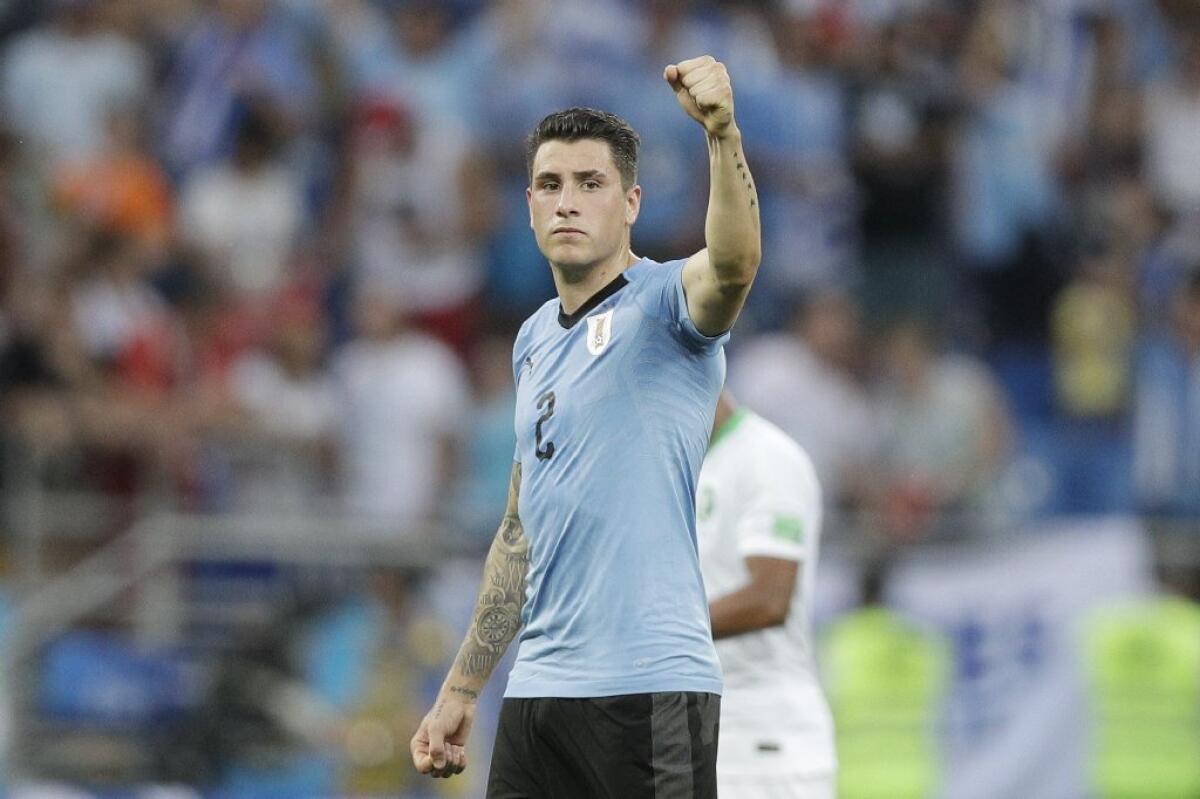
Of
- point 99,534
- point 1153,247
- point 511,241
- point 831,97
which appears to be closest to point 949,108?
point 831,97

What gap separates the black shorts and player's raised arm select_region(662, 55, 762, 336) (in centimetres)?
97

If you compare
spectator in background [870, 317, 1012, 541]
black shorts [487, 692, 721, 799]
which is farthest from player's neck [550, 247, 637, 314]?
spectator in background [870, 317, 1012, 541]

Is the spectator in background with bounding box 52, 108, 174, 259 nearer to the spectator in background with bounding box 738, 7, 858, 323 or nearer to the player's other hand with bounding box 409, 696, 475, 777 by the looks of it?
the spectator in background with bounding box 738, 7, 858, 323

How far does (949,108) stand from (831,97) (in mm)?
845

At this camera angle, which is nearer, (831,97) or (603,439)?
(603,439)

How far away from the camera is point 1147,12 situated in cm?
1523

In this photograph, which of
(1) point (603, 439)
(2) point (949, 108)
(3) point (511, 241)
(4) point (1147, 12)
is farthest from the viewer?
(4) point (1147, 12)

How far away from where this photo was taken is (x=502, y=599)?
5180 mm

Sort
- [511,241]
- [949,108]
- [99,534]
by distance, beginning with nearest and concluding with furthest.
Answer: [99,534], [511,241], [949,108]

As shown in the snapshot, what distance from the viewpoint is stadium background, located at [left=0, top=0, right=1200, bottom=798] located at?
1120 centimetres

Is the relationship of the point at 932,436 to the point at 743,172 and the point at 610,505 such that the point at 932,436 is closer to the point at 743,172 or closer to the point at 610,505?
the point at 610,505

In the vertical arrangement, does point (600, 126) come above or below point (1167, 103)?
below

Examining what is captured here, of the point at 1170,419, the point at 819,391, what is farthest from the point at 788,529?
the point at 1170,419

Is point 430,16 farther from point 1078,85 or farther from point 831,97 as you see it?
point 1078,85
